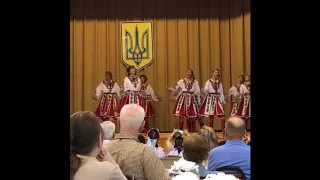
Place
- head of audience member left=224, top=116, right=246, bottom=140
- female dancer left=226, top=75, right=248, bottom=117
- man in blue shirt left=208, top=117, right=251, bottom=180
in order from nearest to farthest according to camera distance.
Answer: man in blue shirt left=208, top=117, right=251, bottom=180 → head of audience member left=224, top=116, right=246, bottom=140 → female dancer left=226, top=75, right=248, bottom=117

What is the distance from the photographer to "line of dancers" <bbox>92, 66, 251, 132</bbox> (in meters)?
10.3

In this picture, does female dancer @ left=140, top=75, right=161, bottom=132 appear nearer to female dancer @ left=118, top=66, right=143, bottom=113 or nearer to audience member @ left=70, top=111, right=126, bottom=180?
female dancer @ left=118, top=66, right=143, bottom=113

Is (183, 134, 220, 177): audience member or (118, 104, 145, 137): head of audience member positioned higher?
(118, 104, 145, 137): head of audience member

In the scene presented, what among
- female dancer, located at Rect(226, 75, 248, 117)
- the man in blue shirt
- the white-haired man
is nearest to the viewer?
the white-haired man

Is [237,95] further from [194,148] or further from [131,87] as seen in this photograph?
[194,148]

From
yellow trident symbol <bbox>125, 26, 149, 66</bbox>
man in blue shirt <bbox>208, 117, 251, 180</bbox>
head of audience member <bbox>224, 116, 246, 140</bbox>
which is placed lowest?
man in blue shirt <bbox>208, 117, 251, 180</bbox>

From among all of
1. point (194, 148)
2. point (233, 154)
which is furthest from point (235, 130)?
point (194, 148)

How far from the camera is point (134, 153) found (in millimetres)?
2238

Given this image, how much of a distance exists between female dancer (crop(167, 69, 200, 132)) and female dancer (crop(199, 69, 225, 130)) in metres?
0.20

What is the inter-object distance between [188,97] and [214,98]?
1.89ft

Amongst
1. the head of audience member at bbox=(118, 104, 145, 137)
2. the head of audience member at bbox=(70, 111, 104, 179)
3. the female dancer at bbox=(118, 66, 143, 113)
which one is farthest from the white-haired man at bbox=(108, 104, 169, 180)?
the female dancer at bbox=(118, 66, 143, 113)
